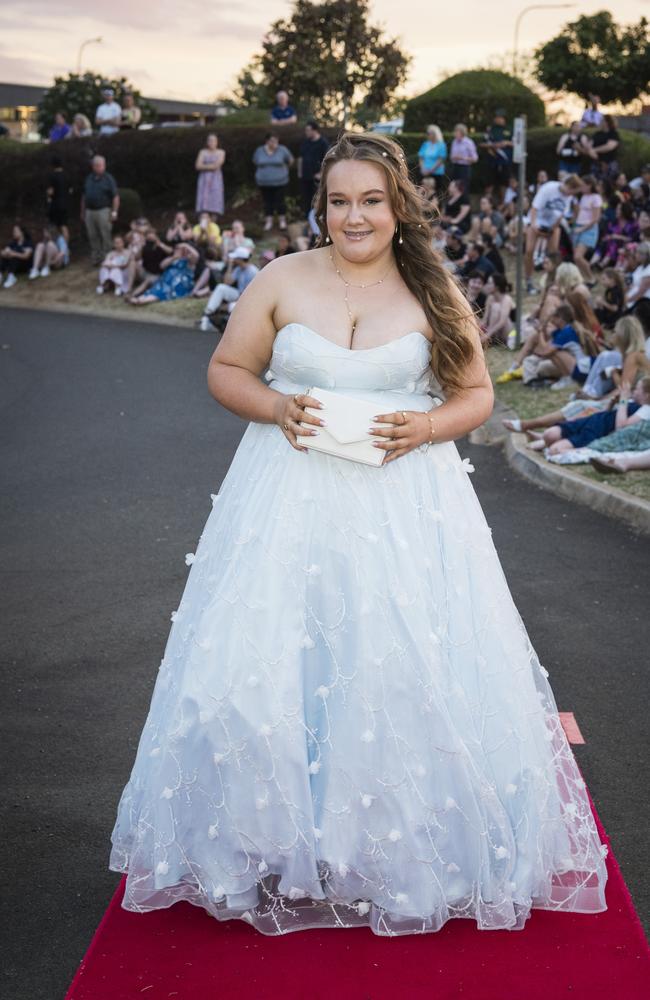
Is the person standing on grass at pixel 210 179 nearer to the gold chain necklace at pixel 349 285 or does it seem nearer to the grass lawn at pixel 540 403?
the grass lawn at pixel 540 403

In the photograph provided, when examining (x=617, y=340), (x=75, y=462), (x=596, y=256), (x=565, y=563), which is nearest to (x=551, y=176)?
(x=596, y=256)

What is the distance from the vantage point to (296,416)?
11.0ft

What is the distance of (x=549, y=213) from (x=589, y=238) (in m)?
0.95

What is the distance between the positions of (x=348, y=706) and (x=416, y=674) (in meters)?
0.22

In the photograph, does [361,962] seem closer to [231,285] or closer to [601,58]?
[231,285]

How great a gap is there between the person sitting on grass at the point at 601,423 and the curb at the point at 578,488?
0.22m

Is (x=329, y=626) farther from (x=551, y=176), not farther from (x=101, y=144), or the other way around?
(x=101, y=144)

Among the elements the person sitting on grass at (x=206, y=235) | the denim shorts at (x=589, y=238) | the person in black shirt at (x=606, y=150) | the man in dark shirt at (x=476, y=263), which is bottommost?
the person sitting on grass at (x=206, y=235)

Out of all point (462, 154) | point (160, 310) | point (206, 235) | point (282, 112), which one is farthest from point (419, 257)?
point (282, 112)

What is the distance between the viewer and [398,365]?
350 centimetres

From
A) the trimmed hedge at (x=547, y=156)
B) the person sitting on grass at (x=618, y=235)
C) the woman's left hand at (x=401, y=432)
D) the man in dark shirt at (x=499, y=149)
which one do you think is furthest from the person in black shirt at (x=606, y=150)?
the woman's left hand at (x=401, y=432)

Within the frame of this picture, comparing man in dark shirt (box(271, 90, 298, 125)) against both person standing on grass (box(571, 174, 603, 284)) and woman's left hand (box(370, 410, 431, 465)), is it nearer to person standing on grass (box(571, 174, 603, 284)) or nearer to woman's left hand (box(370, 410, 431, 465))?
person standing on grass (box(571, 174, 603, 284))

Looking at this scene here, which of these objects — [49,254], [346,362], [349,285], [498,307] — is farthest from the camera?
[49,254]

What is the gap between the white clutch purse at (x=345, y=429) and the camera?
3.35 metres
